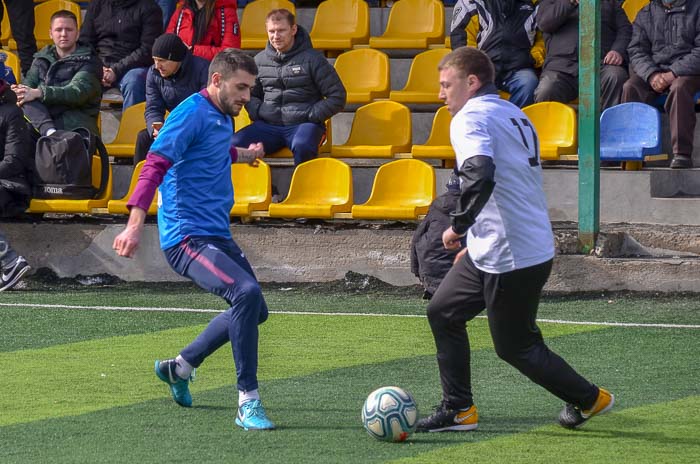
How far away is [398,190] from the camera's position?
11891 millimetres

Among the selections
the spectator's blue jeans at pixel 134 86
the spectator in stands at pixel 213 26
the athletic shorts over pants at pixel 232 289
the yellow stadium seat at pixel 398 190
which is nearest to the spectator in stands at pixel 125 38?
the spectator's blue jeans at pixel 134 86

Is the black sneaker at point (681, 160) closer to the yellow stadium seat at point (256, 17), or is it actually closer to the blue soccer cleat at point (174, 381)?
the yellow stadium seat at point (256, 17)

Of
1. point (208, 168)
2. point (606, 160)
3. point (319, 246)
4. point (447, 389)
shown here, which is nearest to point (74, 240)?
point (319, 246)

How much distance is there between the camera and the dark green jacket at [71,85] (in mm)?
12516

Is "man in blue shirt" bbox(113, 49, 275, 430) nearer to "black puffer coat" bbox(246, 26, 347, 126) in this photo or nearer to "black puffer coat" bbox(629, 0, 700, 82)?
"black puffer coat" bbox(246, 26, 347, 126)

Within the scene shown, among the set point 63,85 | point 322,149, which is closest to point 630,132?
point 322,149

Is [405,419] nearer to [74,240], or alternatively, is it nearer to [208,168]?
[208,168]

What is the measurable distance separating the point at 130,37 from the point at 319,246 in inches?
146

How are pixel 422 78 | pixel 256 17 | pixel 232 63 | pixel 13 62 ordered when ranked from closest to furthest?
pixel 232 63, pixel 422 78, pixel 13 62, pixel 256 17

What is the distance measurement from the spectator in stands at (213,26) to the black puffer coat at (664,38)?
13.3 ft

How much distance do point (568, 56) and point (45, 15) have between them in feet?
23.2

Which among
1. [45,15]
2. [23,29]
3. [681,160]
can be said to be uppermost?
[45,15]

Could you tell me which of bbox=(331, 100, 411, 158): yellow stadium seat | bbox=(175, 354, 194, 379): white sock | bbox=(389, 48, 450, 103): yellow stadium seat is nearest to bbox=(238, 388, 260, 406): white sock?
bbox=(175, 354, 194, 379): white sock

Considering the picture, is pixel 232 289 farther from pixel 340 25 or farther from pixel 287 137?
pixel 340 25
